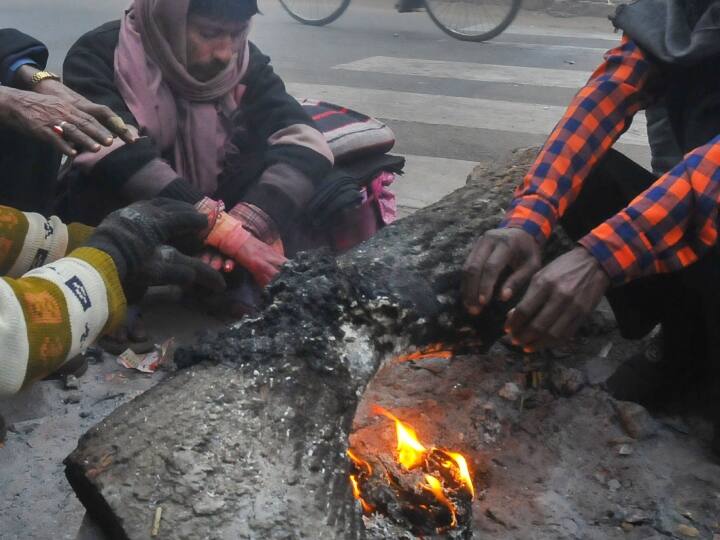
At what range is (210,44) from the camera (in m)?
3.13

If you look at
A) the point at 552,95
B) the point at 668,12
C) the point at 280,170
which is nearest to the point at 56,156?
the point at 280,170

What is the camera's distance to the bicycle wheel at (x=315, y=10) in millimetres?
10164

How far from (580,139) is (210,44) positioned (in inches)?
57.6

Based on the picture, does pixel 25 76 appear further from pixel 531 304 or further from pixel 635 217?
pixel 635 217

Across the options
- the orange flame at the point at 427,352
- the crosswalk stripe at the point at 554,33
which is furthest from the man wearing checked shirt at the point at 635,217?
the crosswalk stripe at the point at 554,33

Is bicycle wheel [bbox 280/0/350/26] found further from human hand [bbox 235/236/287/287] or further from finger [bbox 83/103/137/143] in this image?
finger [bbox 83/103/137/143]

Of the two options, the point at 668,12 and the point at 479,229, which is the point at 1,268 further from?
the point at 668,12

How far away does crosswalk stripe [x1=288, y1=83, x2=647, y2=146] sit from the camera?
5.85 m

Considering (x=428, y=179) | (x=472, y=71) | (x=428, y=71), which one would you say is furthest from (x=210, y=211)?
(x=472, y=71)

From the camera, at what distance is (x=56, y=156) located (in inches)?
119

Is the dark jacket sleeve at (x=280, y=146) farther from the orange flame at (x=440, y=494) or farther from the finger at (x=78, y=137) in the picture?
the orange flame at (x=440, y=494)

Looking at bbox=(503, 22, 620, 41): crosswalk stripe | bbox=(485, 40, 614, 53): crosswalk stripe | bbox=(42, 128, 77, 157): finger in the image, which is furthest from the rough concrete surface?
bbox=(503, 22, 620, 41): crosswalk stripe

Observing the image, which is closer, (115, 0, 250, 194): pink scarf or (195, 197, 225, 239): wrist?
(195, 197, 225, 239): wrist

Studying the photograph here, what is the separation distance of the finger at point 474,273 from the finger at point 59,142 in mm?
1225
